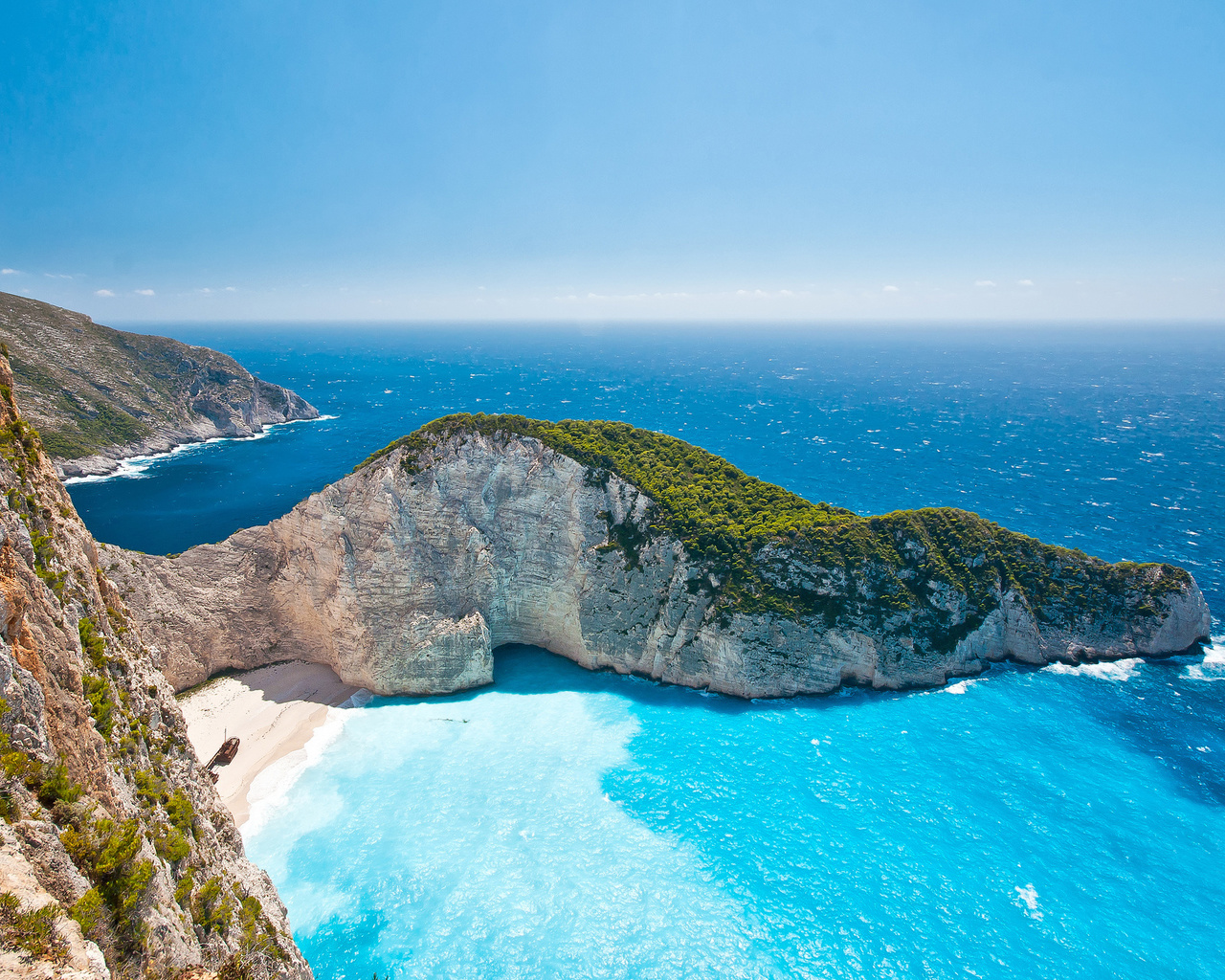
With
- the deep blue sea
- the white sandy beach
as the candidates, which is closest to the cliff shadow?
the white sandy beach

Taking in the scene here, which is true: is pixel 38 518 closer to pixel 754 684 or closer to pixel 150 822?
pixel 150 822

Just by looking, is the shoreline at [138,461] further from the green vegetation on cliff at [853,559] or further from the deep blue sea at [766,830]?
the deep blue sea at [766,830]

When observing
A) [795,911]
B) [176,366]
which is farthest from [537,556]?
[176,366]

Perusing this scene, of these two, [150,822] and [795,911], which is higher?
[150,822]

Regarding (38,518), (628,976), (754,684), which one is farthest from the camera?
(754,684)

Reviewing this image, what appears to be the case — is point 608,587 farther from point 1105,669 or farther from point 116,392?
point 116,392
